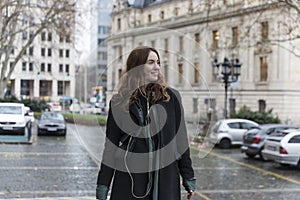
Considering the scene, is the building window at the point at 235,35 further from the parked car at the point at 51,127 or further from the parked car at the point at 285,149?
the parked car at the point at 285,149

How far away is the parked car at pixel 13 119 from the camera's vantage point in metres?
24.5

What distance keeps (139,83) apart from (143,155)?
25.3 inches

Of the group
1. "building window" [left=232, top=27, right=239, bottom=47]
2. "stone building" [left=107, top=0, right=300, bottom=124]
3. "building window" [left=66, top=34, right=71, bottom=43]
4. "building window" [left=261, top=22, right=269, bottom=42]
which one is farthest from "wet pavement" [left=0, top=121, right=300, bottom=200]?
"building window" [left=261, top=22, right=269, bottom=42]

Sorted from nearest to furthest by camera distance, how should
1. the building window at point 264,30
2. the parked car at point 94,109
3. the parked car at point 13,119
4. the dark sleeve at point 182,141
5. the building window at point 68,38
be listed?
the dark sleeve at point 182,141 → the parked car at point 94,109 → the parked car at point 13,119 → the building window at point 68,38 → the building window at point 264,30

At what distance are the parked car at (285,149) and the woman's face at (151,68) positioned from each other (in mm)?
13666

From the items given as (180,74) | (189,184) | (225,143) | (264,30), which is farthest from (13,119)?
(264,30)

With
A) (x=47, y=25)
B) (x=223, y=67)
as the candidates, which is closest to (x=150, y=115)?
(x=223, y=67)

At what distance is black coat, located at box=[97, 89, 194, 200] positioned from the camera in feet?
16.1

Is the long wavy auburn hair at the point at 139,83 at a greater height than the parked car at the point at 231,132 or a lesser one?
greater

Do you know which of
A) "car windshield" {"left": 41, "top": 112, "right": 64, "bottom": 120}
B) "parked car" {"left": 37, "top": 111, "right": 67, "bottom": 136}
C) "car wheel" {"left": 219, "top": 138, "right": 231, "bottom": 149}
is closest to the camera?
"car wheel" {"left": 219, "top": 138, "right": 231, "bottom": 149}

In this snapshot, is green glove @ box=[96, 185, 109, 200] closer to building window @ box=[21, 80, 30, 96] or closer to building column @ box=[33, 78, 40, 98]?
building column @ box=[33, 78, 40, 98]

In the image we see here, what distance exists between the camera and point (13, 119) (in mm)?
24969

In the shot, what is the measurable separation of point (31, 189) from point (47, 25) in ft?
84.3

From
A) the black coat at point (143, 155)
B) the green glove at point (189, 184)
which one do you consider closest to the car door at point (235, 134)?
the green glove at point (189, 184)
